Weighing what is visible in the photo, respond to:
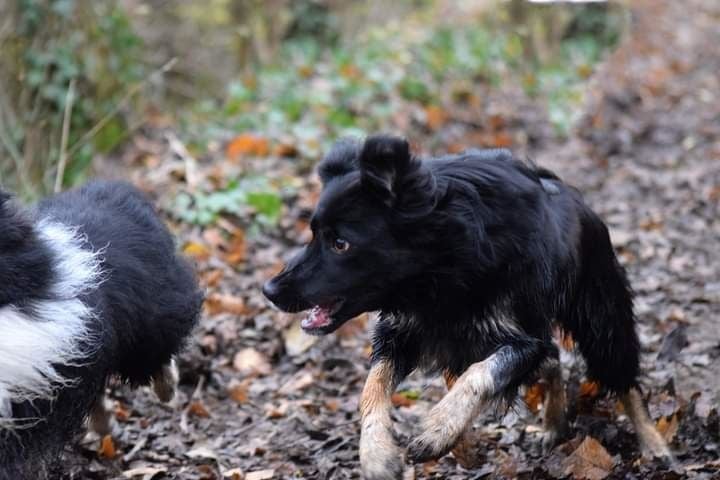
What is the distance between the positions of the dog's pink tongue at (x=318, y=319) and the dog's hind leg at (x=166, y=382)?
50.9 inches

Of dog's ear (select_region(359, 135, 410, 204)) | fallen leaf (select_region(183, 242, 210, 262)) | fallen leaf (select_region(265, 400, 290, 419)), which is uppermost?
dog's ear (select_region(359, 135, 410, 204))

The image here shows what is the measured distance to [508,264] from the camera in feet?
13.3

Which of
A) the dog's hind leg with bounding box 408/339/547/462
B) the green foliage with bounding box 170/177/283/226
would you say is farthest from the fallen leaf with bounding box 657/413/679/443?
the green foliage with bounding box 170/177/283/226

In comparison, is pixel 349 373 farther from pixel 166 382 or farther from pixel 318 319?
pixel 318 319

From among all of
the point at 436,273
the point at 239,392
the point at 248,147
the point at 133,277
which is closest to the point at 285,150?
the point at 248,147

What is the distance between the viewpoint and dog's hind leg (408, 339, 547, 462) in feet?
12.6

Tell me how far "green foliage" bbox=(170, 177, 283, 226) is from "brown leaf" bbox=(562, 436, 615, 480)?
15.2 ft

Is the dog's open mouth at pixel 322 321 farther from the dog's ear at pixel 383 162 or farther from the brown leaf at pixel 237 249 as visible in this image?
the brown leaf at pixel 237 249

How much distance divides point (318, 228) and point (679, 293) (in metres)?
3.90

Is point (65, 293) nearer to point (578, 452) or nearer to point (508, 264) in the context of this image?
point (508, 264)

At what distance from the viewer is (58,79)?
9.61 meters

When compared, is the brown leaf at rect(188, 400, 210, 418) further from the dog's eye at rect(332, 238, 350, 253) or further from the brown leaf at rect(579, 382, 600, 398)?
the brown leaf at rect(579, 382, 600, 398)

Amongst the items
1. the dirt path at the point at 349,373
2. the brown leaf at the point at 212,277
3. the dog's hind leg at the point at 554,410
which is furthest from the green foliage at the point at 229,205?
the dog's hind leg at the point at 554,410

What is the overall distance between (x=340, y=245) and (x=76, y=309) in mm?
1175
